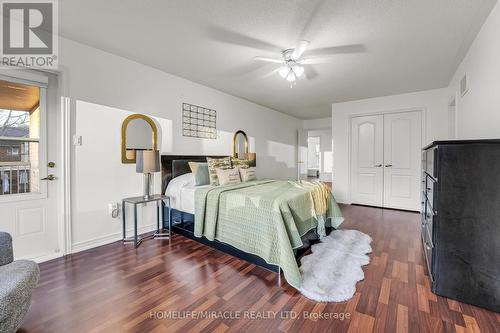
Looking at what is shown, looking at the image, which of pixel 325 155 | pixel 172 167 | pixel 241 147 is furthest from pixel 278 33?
pixel 325 155

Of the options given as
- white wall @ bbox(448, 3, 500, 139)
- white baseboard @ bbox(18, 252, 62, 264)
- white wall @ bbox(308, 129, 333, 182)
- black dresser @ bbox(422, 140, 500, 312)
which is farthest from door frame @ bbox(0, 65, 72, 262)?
white wall @ bbox(308, 129, 333, 182)

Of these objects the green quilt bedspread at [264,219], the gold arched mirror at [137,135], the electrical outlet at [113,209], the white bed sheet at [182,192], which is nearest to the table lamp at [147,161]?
the gold arched mirror at [137,135]

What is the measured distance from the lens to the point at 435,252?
5.93ft

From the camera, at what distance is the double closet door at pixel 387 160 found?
4562mm

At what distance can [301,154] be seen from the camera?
7.39 m

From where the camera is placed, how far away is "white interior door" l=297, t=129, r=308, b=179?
24.1 ft

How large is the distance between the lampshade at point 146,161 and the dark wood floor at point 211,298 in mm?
997

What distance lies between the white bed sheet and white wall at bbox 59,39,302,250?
1.48ft

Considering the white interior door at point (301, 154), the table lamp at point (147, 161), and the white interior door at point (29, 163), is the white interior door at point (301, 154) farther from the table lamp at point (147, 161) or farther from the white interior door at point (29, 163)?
the white interior door at point (29, 163)

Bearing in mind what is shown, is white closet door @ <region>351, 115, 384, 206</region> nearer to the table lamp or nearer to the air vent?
the air vent

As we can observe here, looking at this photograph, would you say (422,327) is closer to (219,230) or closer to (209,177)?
(219,230)

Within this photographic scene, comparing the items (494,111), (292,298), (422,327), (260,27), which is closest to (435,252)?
(422,327)

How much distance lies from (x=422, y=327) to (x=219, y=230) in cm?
187

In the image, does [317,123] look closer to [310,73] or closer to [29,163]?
[310,73]
